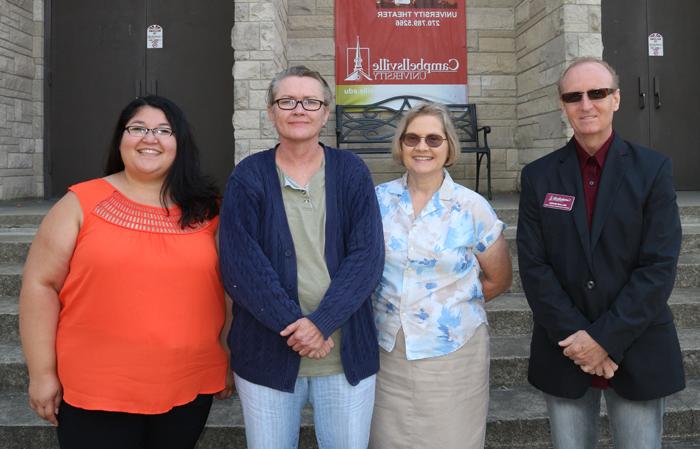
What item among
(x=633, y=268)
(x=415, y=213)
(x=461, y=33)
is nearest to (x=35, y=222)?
(x=415, y=213)

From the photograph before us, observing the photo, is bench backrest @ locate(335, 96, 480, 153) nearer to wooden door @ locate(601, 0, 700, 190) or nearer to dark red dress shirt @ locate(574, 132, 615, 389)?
wooden door @ locate(601, 0, 700, 190)

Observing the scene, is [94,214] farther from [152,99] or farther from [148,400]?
[148,400]

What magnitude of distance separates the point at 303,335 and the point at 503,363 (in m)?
1.82

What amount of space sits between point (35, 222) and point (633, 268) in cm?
465

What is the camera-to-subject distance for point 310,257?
171cm

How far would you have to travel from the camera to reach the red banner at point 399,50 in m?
6.65

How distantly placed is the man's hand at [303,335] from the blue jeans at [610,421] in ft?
2.88

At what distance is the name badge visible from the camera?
174 cm

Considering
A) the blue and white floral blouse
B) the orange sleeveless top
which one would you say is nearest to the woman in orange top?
the orange sleeveless top

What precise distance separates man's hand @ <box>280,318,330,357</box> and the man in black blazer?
742 millimetres

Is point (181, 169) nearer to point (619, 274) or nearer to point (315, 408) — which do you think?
point (315, 408)

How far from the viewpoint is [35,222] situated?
4598 mm

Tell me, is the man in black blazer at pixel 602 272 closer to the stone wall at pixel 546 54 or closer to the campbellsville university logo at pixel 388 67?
the stone wall at pixel 546 54

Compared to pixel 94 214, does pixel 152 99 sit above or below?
above
